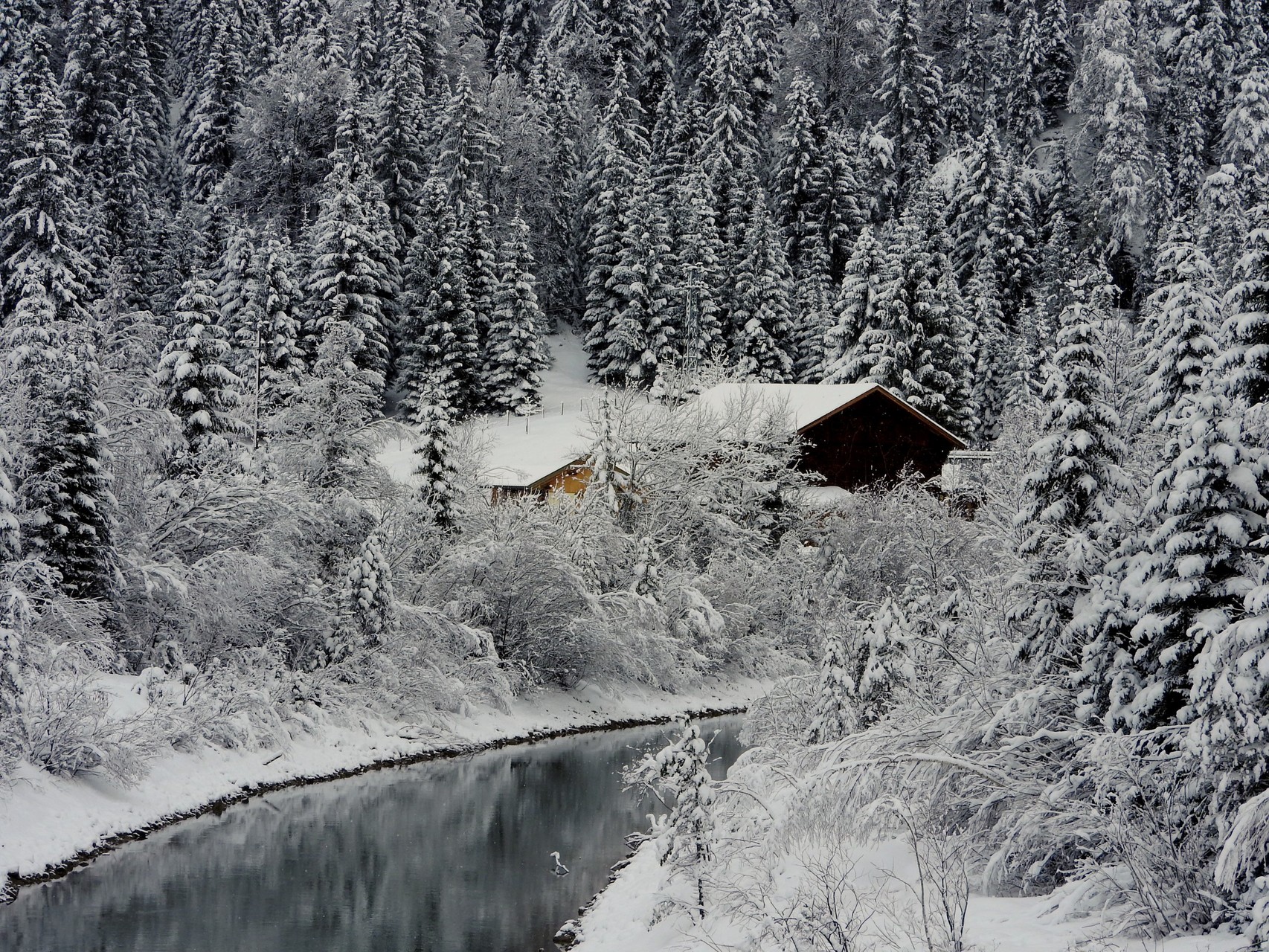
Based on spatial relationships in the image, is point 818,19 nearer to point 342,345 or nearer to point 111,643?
point 342,345

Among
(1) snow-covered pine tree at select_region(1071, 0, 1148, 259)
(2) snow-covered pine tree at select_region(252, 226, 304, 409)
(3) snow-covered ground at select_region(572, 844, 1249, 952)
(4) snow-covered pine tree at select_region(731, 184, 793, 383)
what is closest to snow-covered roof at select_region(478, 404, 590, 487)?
(2) snow-covered pine tree at select_region(252, 226, 304, 409)

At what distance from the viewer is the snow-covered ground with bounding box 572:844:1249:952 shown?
32.1 ft

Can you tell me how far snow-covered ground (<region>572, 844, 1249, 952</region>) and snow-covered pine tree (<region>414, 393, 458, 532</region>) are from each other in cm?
1644

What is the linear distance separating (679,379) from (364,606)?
943 inches

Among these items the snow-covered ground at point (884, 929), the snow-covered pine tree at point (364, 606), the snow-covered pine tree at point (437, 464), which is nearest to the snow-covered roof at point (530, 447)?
the snow-covered pine tree at point (437, 464)

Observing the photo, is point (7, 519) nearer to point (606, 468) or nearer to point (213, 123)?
point (606, 468)

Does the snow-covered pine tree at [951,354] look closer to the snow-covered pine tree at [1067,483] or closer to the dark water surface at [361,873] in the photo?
the dark water surface at [361,873]

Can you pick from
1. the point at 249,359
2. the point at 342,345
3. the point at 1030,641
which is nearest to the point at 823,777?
the point at 1030,641

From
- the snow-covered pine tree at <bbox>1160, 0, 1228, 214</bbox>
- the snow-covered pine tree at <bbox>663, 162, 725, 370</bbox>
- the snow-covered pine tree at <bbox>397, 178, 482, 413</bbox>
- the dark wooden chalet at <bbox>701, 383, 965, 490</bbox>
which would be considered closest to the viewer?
the dark wooden chalet at <bbox>701, 383, 965, 490</bbox>

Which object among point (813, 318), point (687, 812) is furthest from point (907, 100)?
point (687, 812)

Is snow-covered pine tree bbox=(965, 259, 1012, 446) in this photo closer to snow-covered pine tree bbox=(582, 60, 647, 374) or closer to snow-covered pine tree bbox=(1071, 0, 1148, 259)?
snow-covered pine tree bbox=(1071, 0, 1148, 259)

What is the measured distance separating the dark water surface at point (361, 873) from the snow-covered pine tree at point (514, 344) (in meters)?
35.4

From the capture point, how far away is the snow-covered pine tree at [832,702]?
1867 centimetres

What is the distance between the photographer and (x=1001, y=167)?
71125mm
